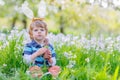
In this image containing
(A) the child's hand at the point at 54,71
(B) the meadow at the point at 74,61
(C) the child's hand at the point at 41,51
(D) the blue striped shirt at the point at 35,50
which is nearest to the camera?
(B) the meadow at the point at 74,61

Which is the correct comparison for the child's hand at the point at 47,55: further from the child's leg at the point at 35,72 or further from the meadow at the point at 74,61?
the child's leg at the point at 35,72

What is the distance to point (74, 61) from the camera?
14.6 ft

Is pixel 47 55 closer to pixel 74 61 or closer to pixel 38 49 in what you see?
pixel 38 49

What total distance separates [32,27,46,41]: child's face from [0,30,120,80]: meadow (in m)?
0.30

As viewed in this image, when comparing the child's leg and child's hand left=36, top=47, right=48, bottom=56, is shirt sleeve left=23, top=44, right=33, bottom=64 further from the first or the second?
the child's leg

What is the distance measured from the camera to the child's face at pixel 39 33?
4.77 meters

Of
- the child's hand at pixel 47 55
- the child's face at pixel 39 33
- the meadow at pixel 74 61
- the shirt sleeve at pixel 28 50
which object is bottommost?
the meadow at pixel 74 61

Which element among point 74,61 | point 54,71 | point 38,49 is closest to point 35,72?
point 54,71

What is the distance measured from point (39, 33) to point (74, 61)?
566 mm

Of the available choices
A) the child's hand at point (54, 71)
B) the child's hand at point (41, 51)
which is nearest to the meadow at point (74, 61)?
the child's hand at point (54, 71)

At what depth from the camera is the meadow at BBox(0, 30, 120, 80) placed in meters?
3.94

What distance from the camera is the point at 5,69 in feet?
15.0

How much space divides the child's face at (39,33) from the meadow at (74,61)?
0.30 metres

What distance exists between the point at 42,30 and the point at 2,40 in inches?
46.0
